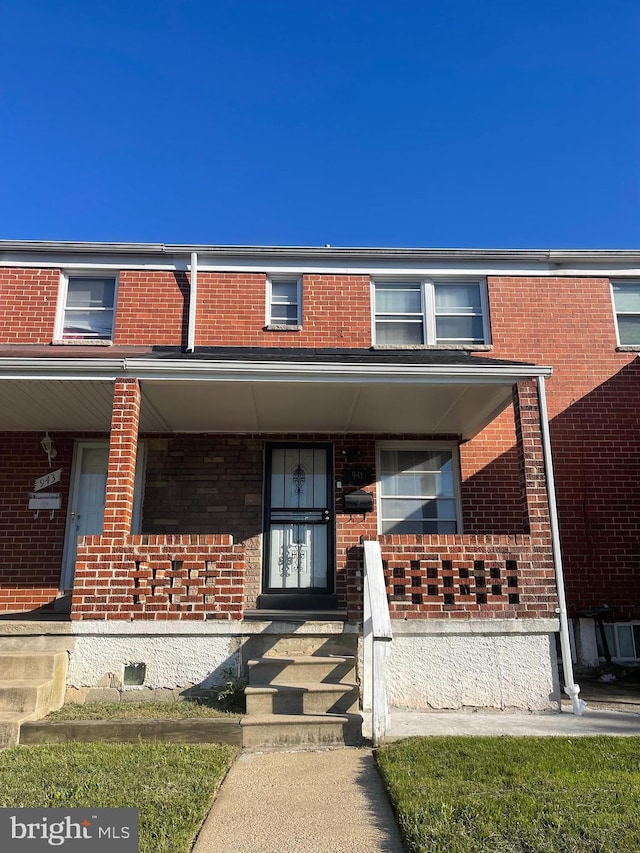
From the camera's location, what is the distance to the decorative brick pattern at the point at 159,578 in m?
5.74

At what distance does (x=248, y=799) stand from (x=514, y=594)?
352 cm

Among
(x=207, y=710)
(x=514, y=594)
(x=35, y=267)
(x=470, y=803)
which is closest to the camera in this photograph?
(x=470, y=803)

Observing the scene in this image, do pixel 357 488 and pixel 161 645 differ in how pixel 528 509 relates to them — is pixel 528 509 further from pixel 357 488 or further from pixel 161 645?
pixel 161 645

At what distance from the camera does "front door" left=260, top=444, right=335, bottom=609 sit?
8.06 meters

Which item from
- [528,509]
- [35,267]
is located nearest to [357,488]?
[528,509]

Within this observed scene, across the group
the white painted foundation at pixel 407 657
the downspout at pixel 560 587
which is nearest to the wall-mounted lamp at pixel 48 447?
the white painted foundation at pixel 407 657

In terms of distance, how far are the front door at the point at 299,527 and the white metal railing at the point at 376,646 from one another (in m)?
2.59

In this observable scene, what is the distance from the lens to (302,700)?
197 inches

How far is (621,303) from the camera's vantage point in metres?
9.42

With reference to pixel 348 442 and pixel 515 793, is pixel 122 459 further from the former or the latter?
pixel 515 793

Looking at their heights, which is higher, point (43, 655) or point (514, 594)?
point (514, 594)

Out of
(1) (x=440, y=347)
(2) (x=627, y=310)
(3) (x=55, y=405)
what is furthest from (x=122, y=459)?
(2) (x=627, y=310)

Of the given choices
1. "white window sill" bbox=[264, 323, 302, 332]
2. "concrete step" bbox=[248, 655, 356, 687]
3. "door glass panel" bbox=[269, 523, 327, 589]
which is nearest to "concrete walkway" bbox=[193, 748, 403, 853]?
Result: "concrete step" bbox=[248, 655, 356, 687]

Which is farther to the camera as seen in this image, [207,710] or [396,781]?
[207,710]
